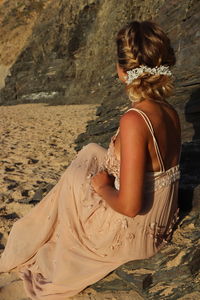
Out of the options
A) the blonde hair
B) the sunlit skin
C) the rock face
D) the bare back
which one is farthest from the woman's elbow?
the blonde hair

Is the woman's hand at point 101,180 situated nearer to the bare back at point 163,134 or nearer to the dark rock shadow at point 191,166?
the bare back at point 163,134

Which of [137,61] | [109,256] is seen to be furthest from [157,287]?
[137,61]

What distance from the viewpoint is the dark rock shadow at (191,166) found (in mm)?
2858

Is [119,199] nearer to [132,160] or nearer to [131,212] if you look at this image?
[131,212]

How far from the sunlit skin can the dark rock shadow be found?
0.57 m

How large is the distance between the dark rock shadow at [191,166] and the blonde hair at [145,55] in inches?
38.3

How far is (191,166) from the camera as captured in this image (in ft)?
11.3

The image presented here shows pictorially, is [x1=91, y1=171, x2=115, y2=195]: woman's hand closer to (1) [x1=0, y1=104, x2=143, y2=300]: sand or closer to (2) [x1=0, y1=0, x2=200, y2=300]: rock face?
(2) [x1=0, y1=0, x2=200, y2=300]: rock face

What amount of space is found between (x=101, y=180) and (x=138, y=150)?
0.57 metres

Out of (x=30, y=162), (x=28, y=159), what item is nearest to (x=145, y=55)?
(x=30, y=162)

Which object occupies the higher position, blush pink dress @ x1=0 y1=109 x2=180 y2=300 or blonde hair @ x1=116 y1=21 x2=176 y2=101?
blonde hair @ x1=116 y1=21 x2=176 y2=101

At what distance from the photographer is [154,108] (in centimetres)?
214

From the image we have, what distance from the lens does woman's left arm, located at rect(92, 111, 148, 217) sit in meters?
2.00

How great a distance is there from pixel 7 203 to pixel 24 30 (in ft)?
69.5
